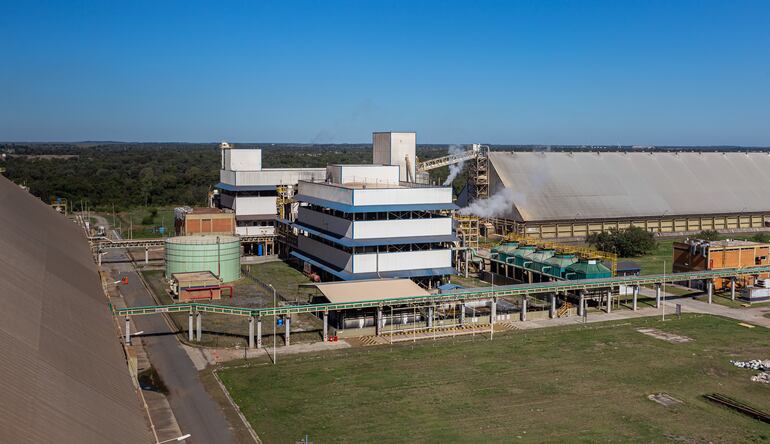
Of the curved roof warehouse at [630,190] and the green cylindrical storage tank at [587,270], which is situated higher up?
the curved roof warehouse at [630,190]

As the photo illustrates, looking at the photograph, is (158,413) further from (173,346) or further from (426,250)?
(426,250)

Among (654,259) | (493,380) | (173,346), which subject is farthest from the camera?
(654,259)

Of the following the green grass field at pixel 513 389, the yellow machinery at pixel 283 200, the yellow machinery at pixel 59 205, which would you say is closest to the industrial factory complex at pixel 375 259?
the yellow machinery at pixel 283 200

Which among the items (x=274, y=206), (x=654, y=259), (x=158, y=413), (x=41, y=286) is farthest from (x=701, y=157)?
(x=41, y=286)

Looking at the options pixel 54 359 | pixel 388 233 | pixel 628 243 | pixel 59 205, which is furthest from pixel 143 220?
pixel 54 359

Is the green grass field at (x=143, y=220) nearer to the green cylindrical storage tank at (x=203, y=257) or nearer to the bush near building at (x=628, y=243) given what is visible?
the green cylindrical storage tank at (x=203, y=257)

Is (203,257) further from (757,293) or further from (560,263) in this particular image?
(757,293)
